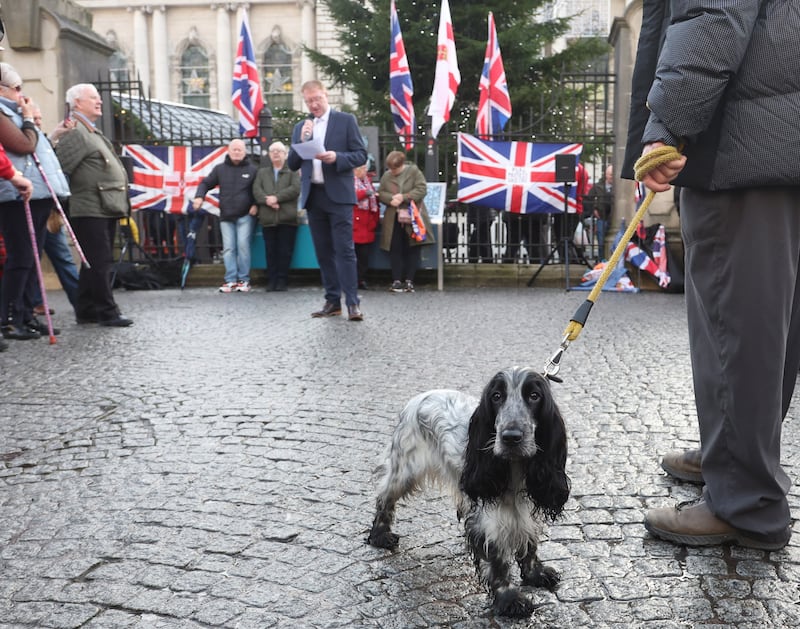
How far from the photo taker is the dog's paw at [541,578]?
2.69m

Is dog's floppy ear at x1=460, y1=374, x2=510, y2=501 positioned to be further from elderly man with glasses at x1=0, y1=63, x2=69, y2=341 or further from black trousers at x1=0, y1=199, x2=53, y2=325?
black trousers at x1=0, y1=199, x2=53, y2=325

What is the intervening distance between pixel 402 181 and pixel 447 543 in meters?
9.62

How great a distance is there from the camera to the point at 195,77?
60.4 m

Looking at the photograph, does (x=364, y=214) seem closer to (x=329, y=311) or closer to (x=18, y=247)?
(x=329, y=311)

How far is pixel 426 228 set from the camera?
40.9 feet

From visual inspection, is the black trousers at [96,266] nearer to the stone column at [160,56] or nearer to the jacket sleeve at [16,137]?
the jacket sleeve at [16,137]

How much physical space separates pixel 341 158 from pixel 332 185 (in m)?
0.29

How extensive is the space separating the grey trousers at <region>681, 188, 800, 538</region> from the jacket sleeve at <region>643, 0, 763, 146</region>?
0.29 m

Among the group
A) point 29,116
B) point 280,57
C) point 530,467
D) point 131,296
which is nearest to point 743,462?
point 530,467

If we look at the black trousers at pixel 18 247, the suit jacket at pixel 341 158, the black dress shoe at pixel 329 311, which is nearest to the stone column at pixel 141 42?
the suit jacket at pixel 341 158

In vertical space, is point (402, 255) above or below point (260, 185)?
below

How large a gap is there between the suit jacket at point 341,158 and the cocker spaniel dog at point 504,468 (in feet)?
19.8

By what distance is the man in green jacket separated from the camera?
8.36m

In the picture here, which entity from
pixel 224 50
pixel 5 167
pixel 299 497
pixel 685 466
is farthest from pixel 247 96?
pixel 224 50
